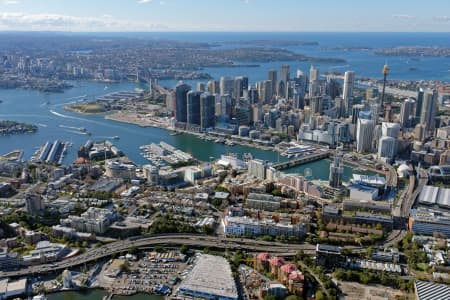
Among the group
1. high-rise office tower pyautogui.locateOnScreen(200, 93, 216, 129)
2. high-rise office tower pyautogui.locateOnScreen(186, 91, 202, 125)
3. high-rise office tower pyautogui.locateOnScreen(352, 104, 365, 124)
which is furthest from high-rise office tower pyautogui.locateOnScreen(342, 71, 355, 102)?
high-rise office tower pyautogui.locateOnScreen(186, 91, 202, 125)

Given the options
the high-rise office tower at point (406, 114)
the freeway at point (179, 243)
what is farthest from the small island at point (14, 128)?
the high-rise office tower at point (406, 114)

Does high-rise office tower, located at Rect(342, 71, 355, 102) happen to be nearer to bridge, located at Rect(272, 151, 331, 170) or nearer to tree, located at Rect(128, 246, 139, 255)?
bridge, located at Rect(272, 151, 331, 170)

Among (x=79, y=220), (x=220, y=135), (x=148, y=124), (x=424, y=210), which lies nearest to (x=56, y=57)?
(x=148, y=124)

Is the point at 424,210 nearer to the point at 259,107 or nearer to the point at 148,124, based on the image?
the point at 259,107

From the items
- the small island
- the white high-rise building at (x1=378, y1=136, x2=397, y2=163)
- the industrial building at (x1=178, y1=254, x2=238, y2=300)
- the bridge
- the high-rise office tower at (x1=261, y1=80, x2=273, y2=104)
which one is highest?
the high-rise office tower at (x1=261, y1=80, x2=273, y2=104)

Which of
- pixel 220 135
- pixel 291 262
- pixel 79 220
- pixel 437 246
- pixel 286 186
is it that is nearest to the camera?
pixel 291 262

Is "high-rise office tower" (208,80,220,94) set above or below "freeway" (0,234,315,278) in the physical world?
above
